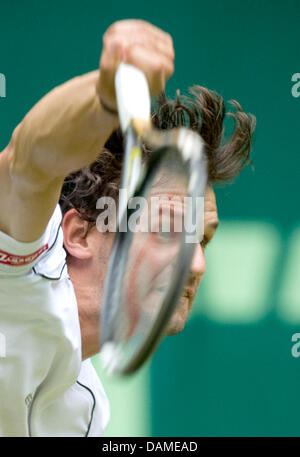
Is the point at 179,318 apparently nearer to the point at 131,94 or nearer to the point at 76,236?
the point at 76,236

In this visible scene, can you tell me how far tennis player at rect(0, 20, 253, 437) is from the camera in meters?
0.70

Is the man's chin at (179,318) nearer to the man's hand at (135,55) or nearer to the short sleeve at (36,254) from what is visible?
the short sleeve at (36,254)

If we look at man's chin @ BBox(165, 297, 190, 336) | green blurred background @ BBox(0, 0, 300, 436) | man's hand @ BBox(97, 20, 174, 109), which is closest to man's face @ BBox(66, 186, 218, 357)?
man's chin @ BBox(165, 297, 190, 336)

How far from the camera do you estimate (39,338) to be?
3.21 feet

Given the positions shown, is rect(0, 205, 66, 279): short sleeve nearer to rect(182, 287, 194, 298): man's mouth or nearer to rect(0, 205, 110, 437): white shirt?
rect(0, 205, 110, 437): white shirt

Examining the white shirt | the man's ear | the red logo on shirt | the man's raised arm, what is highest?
the man's raised arm

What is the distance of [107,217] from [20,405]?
1.05ft

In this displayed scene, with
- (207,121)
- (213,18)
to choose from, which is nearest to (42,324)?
(207,121)

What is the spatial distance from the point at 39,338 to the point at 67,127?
0.37 meters

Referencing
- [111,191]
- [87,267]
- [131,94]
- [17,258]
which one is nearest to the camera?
[131,94]

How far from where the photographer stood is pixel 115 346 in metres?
0.74

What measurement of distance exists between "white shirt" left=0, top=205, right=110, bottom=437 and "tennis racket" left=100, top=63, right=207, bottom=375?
0.35 feet

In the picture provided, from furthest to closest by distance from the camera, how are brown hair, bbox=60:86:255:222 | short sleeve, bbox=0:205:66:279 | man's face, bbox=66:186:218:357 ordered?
1. brown hair, bbox=60:86:255:222
2. man's face, bbox=66:186:218:357
3. short sleeve, bbox=0:205:66:279

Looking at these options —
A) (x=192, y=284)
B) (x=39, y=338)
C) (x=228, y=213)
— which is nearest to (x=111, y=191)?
(x=192, y=284)
